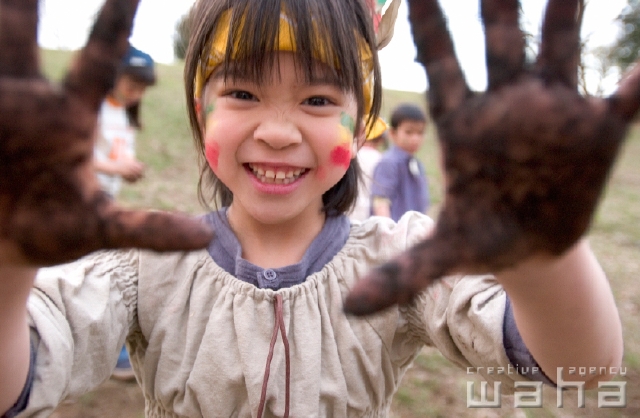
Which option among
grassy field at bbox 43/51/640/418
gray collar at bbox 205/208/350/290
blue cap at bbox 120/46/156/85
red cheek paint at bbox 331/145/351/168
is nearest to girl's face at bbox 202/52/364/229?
red cheek paint at bbox 331/145/351/168

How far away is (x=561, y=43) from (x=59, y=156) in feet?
2.27

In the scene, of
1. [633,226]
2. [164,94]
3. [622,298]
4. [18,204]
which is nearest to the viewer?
[18,204]

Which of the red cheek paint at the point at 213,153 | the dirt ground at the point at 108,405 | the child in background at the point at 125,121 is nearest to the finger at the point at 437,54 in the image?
the red cheek paint at the point at 213,153

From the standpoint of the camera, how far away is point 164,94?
11625 millimetres

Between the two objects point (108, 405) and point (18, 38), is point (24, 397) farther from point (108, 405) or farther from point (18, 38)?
point (108, 405)

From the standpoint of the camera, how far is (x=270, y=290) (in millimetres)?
1200

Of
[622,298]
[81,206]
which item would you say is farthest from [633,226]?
[81,206]

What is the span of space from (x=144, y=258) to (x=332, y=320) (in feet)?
1.62

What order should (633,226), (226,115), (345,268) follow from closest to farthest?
(226,115), (345,268), (633,226)

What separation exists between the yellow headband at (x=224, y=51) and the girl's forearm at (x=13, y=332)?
0.63 m

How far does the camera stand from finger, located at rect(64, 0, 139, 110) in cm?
65

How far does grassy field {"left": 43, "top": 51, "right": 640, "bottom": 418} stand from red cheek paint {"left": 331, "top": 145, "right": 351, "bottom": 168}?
220 millimetres

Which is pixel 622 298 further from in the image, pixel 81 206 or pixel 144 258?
pixel 81 206

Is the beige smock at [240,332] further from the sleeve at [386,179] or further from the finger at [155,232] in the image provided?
the sleeve at [386,179]
